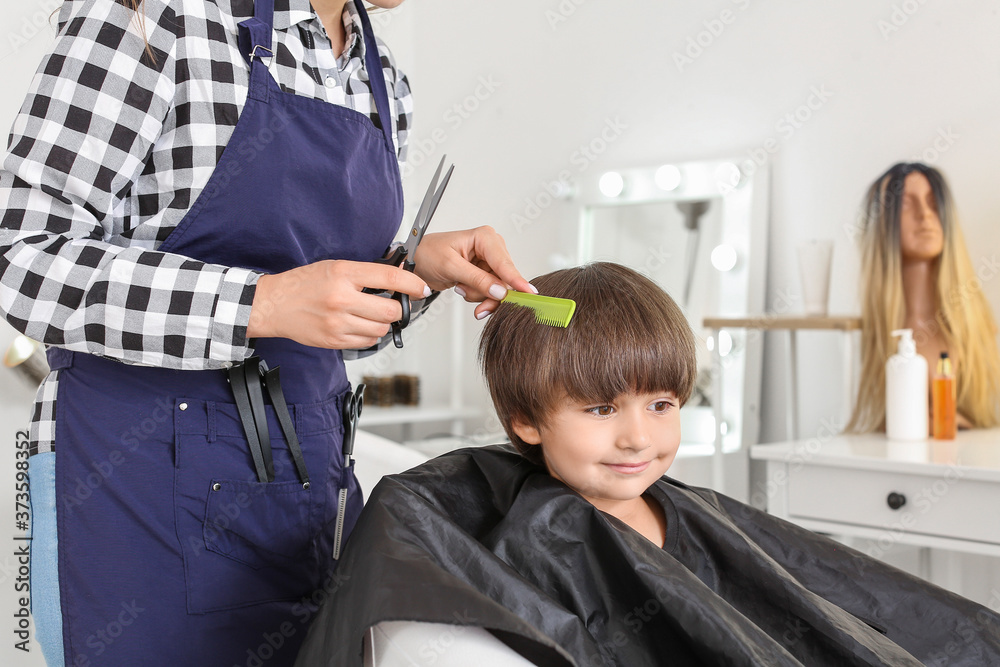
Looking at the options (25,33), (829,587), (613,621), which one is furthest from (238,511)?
(25,33)

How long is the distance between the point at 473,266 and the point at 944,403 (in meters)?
1.53

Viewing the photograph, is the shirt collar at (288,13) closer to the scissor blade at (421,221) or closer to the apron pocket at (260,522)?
the scissor blade at (421,221)

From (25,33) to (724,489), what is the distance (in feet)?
7.61

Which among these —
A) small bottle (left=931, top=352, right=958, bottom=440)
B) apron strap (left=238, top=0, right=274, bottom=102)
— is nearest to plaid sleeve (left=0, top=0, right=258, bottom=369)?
apron strap (left=238, top=0, right=274, bottom=102)

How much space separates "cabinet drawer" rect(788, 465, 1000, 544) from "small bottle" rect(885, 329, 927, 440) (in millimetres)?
285

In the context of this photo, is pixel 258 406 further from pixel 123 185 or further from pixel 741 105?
pixel 741 105

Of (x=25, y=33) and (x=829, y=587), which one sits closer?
(x=829, y=587)

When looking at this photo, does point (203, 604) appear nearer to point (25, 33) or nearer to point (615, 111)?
point (25, 33)

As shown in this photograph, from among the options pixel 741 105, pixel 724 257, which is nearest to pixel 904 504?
pixel 724 257

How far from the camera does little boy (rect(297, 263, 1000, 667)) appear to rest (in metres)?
0.94

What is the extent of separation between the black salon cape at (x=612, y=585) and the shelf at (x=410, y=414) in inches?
80.1

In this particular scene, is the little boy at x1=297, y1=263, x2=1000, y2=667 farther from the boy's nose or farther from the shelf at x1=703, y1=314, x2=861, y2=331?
the shelf at x1=703, y1=314, x2=861, y2=331

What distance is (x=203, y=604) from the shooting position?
0.98 metres

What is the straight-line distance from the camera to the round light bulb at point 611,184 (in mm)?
2951
